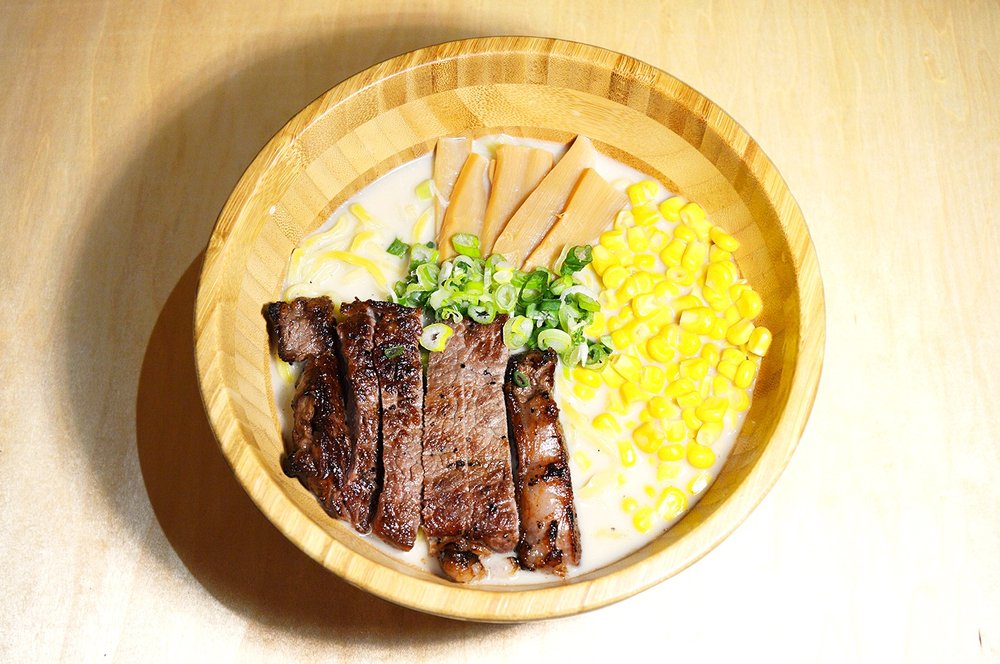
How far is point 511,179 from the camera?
12.4 feet

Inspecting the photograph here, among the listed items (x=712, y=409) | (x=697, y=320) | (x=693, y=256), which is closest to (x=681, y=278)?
(x=693, y=256)

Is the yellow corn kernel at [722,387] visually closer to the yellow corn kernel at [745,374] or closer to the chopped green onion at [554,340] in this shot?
the yellow corn kernel at [745,374]

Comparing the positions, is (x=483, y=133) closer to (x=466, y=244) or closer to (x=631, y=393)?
(x=466, y=244)

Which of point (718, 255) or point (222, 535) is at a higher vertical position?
point (718, 255)

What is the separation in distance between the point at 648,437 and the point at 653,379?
23 cm

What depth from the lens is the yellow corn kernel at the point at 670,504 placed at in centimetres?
331

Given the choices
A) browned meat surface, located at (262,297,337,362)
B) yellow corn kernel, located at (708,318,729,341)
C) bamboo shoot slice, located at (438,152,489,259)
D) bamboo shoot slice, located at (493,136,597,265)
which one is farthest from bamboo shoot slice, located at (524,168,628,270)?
browned meat surface, located at (262,297,337,362)

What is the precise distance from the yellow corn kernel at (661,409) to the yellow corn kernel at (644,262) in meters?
0.55

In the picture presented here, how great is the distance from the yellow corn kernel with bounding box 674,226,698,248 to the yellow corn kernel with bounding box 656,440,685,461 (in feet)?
2.78

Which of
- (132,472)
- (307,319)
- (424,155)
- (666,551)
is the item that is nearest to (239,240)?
(307,319)

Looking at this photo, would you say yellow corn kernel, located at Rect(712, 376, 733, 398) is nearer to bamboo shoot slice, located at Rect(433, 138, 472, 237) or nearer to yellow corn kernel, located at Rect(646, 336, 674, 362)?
yellow corn kernel, located at Rect(646, 336, 674, 362)

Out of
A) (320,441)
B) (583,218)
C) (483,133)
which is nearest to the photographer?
(320,441)

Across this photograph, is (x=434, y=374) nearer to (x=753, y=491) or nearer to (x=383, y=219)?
(x=383, y=219)

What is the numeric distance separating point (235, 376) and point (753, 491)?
1.79 metres
